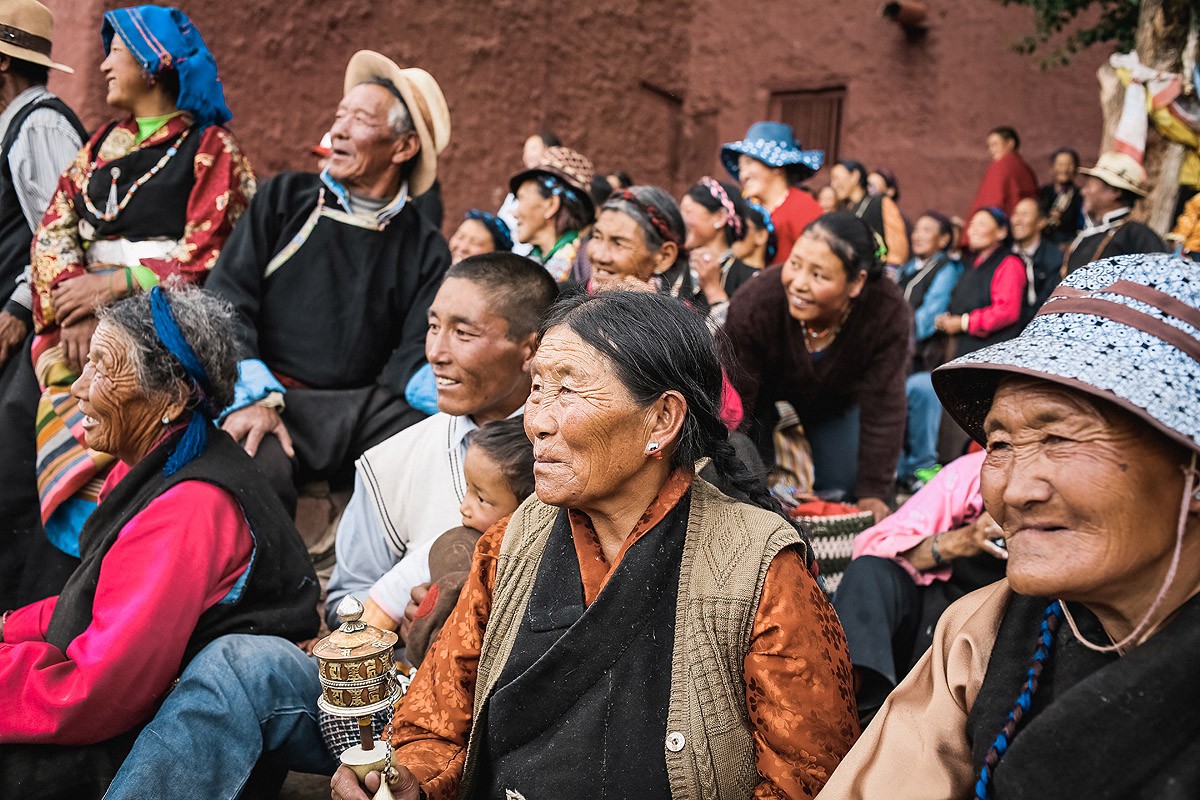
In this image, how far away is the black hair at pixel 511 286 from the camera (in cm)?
336

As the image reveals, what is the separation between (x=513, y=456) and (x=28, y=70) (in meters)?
3.45

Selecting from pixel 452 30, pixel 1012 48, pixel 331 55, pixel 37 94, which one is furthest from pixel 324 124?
pixel 1012 48

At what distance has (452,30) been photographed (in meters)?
9.76

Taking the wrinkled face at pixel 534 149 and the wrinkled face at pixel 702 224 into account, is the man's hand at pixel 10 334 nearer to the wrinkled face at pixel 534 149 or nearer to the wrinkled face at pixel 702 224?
the wrinkled face at pixel 702 224

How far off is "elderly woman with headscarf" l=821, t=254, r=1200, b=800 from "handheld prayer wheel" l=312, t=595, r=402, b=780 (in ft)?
2.78

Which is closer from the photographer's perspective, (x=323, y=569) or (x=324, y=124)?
(x=323, y=569)

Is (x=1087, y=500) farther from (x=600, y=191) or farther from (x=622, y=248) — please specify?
(x=600, y=191)

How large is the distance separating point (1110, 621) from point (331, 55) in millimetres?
8040

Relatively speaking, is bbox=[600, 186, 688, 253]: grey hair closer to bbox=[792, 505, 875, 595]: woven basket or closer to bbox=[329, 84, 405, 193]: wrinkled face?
bbox=[329, 84, 405, 193]: wrinkled face

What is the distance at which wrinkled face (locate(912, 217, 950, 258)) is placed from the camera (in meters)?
10.3

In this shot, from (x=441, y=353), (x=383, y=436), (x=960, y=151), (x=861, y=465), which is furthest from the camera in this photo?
(x=960, y=151)

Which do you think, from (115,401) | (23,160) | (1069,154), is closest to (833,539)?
(115,401)

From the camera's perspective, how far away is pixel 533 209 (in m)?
5.96

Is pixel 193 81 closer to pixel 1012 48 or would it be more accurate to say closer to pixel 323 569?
pixel 323 569
